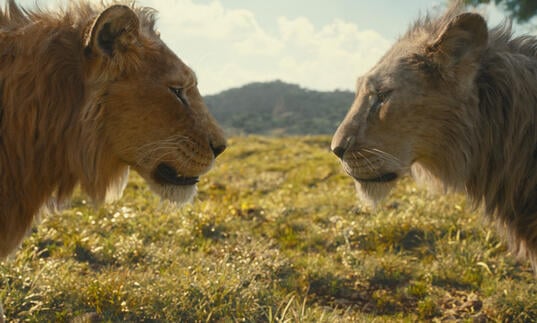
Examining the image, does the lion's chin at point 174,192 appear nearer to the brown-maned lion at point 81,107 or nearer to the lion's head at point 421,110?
the brown-maned lion at point 81,107

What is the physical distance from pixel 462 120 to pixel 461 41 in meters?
0.48

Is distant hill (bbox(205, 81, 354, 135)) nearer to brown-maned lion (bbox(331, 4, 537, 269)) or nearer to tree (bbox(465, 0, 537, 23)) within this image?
tree (bbox(465, 0, 537, 23))

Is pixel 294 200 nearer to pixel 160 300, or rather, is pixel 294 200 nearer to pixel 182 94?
pixel 160 300

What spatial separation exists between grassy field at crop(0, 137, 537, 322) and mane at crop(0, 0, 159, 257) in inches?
34.5

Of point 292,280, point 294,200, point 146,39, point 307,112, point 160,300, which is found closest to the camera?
point 146,39

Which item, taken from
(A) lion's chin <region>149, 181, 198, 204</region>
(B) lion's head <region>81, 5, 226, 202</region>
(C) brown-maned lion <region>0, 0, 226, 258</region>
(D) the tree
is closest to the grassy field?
(A) lion's chin <region>149, 181, 198, 204</region>

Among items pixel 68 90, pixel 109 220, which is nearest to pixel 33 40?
pixel 68 90

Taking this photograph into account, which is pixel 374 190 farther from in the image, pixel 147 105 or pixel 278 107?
pixel 278 107

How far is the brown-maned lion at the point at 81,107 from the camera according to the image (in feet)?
9.16

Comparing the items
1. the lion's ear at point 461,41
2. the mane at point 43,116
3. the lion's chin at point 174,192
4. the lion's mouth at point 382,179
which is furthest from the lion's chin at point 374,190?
the mane at point 43,116

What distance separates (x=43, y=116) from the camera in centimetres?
281

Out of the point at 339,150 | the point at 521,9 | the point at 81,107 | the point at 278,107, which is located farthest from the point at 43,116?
the point at 278,107

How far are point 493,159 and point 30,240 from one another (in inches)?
153

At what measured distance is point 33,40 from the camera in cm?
282
